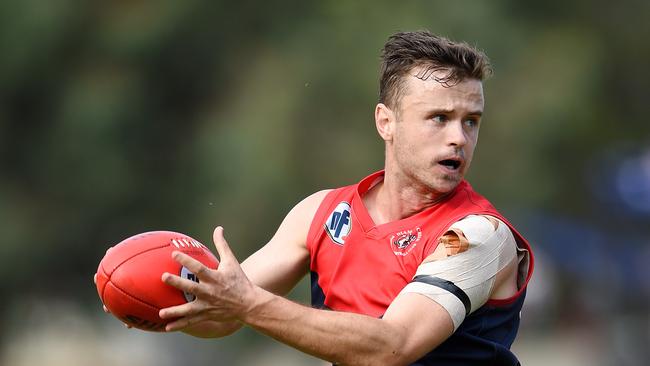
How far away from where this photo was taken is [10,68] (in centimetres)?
1809

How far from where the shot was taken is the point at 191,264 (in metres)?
5.04

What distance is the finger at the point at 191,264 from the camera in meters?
5.03

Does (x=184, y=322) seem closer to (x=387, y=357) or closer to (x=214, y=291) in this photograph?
(x=214, y=291)

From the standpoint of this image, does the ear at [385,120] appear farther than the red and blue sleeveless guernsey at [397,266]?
Yes

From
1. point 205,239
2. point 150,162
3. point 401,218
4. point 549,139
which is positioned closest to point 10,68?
point 150,162

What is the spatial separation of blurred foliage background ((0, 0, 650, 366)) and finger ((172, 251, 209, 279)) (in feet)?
39.3

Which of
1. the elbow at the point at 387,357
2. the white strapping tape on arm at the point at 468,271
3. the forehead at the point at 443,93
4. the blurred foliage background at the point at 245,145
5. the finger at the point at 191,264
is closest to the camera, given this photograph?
the finger at the point at 191,264

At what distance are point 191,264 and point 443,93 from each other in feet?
5.26

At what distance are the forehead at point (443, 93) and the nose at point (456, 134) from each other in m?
0.08

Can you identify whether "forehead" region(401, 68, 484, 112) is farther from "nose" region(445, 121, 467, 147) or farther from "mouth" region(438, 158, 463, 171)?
"mouth" region(438, 158, 463, 171)

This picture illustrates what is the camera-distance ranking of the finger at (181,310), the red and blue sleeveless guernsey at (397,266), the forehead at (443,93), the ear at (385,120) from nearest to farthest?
1. the finger at (181,310)
2. the red and blue sleeveless guernsey at (397,266)
3. the forehead at (443,93)
4. the ear at (385,120)

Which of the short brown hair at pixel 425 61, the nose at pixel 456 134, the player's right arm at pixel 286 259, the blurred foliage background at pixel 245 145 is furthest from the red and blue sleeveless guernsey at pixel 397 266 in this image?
the blurred foliage background at pixel 245 145

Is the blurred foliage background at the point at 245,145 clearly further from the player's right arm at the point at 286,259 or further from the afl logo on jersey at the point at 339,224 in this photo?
the afl logo on jersey at the point at 339,224

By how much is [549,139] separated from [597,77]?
1.34m
